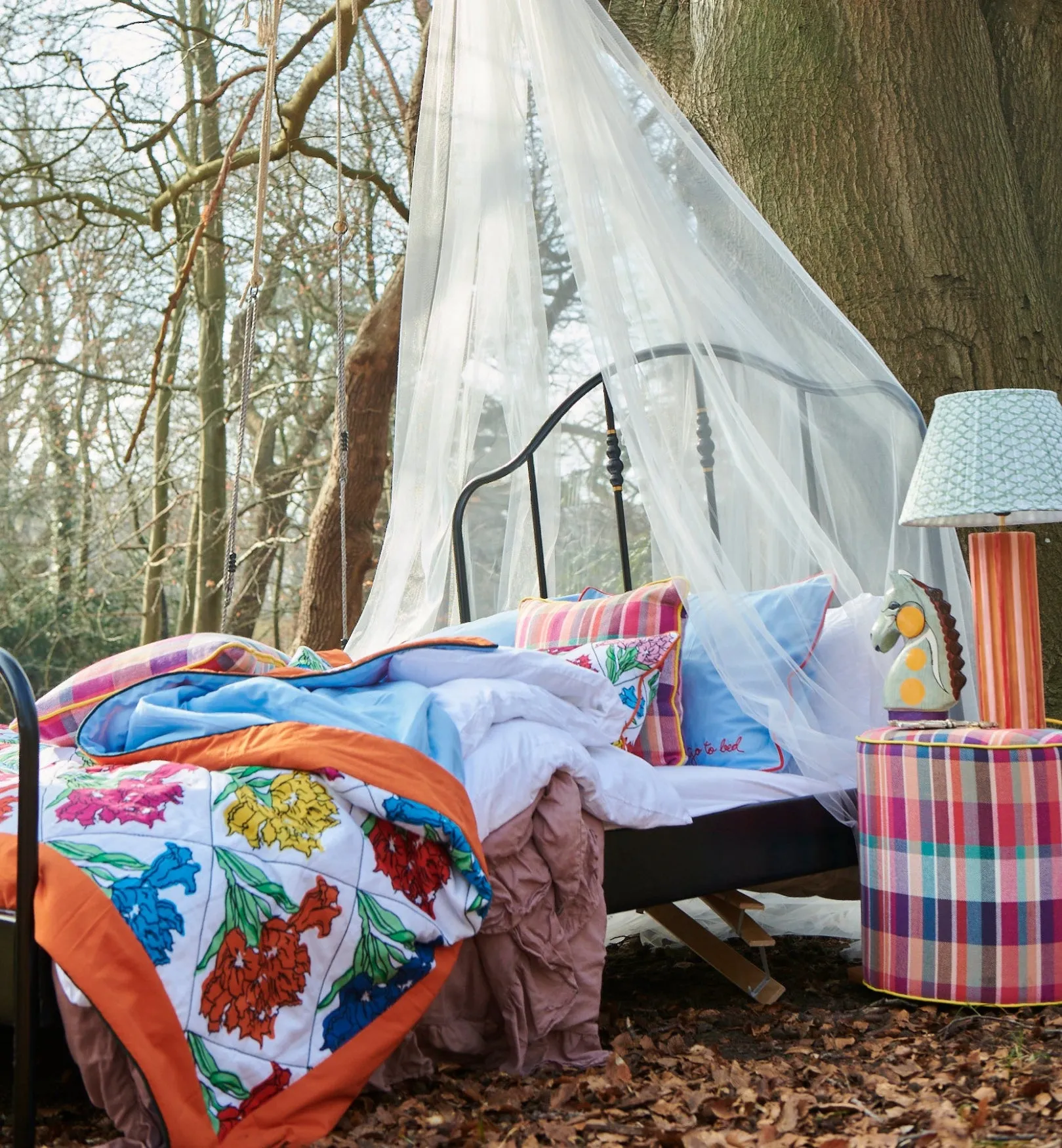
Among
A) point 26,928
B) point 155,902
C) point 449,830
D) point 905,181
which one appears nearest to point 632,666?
point 449,830

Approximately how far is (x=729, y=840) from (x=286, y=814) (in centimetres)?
95

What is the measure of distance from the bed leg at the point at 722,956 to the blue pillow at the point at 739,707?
1.03 ft

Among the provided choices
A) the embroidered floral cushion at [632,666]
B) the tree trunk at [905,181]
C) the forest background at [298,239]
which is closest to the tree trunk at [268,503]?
the forest background at [298,239]

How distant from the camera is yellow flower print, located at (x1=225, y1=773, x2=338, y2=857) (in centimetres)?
171

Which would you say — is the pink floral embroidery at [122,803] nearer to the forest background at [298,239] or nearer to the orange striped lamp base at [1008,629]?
the orange striped lamp base at [1008,629]

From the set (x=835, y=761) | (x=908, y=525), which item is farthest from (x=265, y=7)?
(x=835, y=761)

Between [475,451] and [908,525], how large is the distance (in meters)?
1.14

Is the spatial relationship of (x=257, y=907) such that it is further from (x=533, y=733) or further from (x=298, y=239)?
(x=298, y=239)

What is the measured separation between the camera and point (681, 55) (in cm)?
372

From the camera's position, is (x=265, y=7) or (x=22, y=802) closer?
(x=22, y=802)

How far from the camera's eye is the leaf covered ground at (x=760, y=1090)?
1.65 metres

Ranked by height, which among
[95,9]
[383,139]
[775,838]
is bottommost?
[775,838]

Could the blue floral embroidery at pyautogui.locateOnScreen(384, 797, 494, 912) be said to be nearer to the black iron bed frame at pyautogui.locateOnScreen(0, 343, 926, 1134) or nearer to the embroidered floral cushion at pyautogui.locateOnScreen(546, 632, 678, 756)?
the black iron bed frame at pyautogui.locateOnScreen(0, 343, 926, 1134)

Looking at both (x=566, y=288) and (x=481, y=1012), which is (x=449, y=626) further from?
(x=481, y=1012)
